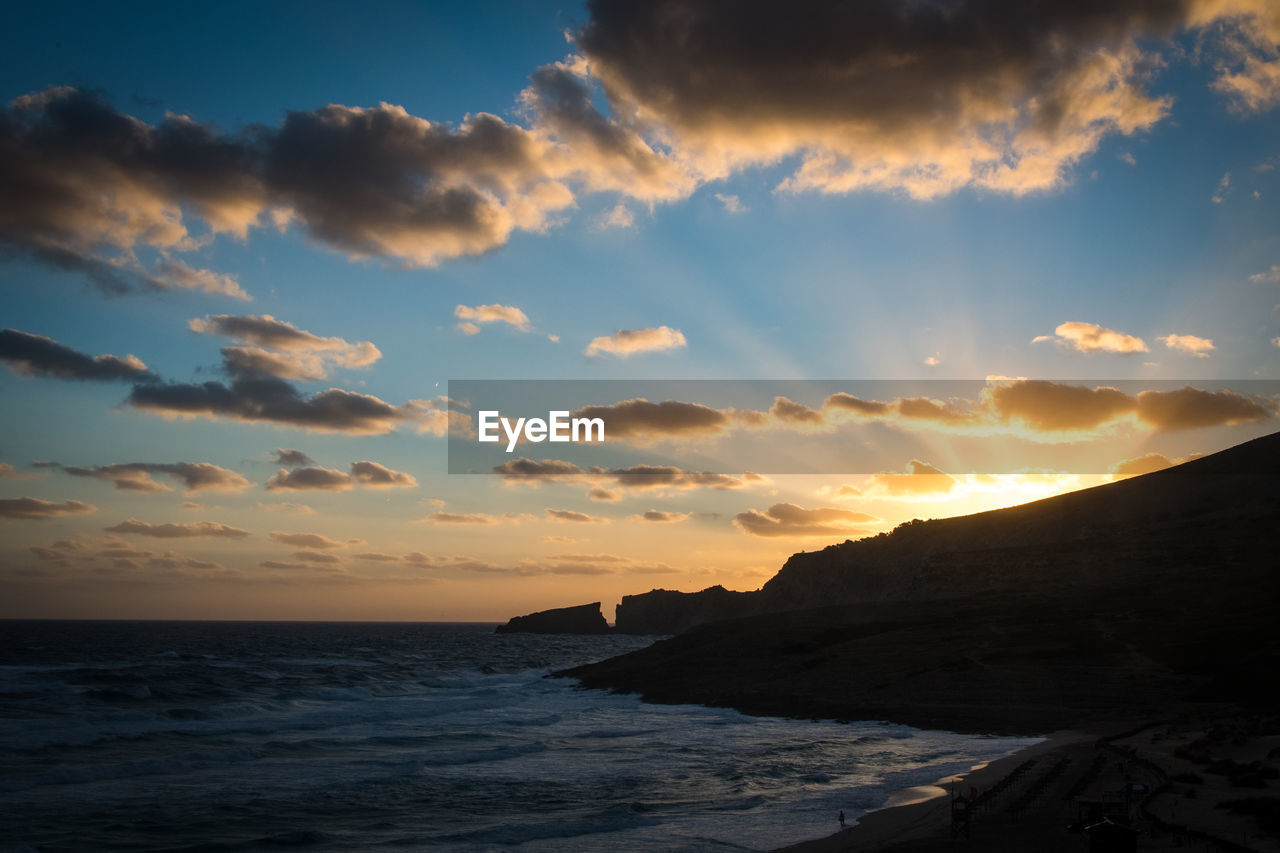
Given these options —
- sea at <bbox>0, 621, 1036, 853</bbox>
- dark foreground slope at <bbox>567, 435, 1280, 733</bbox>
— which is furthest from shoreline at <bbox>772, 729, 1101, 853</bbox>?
dark foreground slope at <bbox>567, 435, 1280, 733</bbox>

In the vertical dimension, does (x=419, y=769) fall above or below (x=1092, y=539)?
below

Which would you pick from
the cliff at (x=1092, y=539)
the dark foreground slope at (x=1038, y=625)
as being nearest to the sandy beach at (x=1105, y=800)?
the dark foreground slope at (x=1038, y=625)

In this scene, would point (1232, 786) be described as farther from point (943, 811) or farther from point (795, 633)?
point (795, 633)

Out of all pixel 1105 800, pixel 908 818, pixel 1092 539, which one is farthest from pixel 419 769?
pixel 1092 539

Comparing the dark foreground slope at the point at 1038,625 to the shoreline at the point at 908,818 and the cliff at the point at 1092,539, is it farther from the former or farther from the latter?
the shoreline at the point at 908,818

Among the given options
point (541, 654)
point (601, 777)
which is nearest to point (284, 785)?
point (601, 777)

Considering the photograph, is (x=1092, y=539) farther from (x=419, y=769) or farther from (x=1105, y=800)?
(x=419, y=769)
